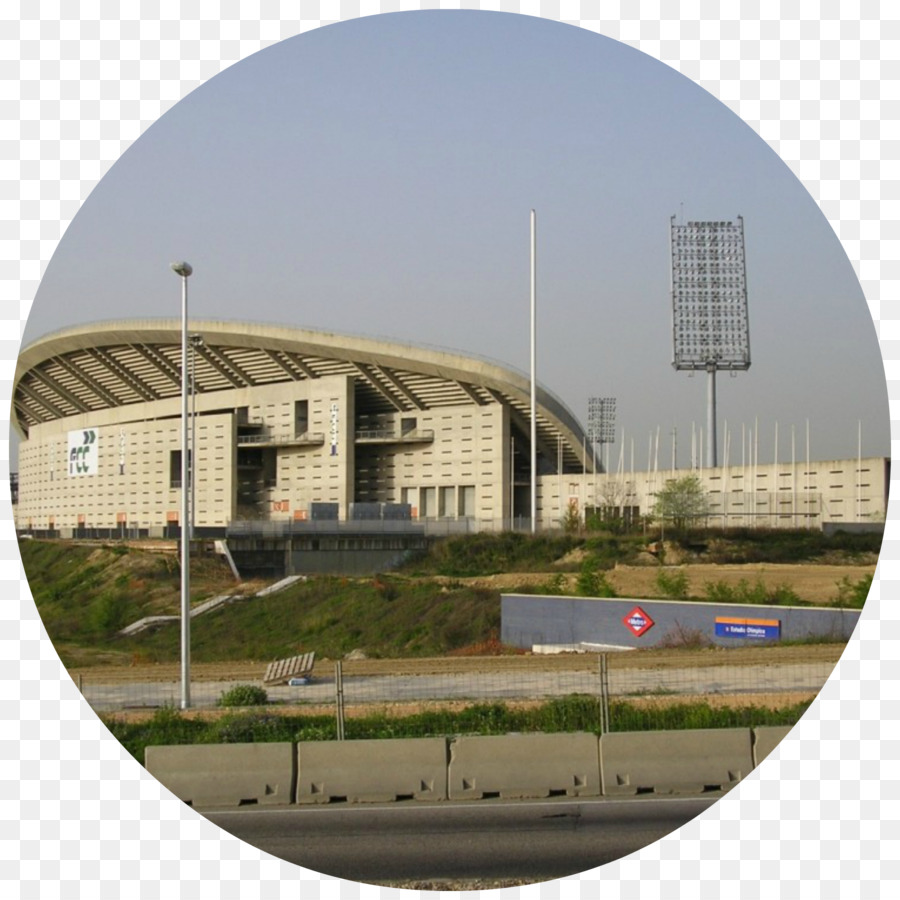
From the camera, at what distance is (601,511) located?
37125 mm

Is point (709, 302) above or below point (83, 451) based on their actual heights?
above

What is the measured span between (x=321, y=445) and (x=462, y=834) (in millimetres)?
33213

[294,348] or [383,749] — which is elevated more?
[294,348]

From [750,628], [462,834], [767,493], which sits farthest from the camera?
[767,493]

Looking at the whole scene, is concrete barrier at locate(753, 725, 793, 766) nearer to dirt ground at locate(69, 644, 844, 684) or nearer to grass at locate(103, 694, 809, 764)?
grass at locate(103, 694, 809, 764)

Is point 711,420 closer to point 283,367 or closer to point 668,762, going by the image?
point 283,367

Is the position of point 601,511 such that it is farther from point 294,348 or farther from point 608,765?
point 608,765

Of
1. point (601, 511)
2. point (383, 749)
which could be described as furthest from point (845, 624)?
point (601, 511)

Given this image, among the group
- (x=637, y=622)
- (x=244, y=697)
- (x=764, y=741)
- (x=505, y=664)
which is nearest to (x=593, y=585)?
(x=637, y=622)

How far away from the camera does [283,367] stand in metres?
44.5

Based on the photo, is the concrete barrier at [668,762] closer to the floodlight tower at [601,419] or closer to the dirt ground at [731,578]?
the dirt ground at [731,578]

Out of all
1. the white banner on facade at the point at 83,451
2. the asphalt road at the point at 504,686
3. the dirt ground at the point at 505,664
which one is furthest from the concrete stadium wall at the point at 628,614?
the white banner on facade at the point at 83,451

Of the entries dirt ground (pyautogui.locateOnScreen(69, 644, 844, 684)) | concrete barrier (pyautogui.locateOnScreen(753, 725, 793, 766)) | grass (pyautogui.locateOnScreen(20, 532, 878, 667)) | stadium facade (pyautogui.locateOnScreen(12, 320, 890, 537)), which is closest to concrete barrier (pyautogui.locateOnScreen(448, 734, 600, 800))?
concrete barrier (pyautogui.locateOnScreen(753, 725, 793, 766))

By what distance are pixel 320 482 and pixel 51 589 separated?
41.4ft
